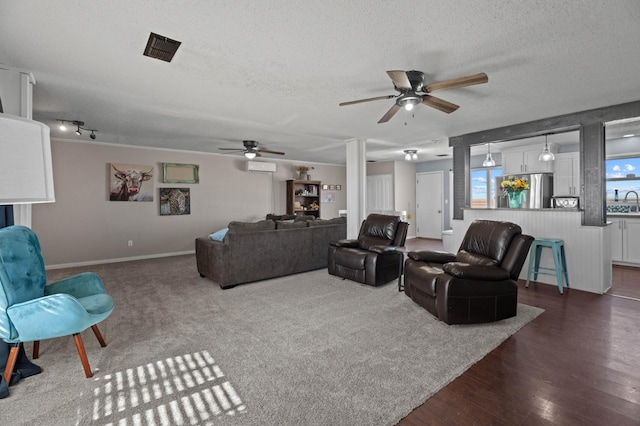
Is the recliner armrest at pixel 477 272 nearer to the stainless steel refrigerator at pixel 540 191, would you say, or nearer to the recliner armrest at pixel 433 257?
the recliner armrest at pixel 433 257

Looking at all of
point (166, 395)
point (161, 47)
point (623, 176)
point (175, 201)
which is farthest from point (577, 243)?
point (175, 201)

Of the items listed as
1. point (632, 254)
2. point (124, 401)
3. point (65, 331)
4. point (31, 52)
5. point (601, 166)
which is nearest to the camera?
point (124, 401)

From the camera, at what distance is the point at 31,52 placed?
2.51 m

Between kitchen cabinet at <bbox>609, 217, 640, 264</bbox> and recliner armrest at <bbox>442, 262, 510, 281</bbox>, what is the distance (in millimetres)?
4434

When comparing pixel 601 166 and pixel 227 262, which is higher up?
pixel 601 166

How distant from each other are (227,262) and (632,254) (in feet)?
23.6

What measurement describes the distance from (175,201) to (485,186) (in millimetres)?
7666

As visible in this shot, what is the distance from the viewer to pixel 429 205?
9258 millimetres

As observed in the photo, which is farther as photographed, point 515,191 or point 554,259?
point 515,191

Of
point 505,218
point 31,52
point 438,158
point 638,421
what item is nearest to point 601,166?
point 505,218

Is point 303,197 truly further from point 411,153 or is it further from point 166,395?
point 166,395

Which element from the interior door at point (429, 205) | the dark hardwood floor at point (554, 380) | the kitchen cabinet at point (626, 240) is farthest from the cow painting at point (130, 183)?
the kitchen cabinet at point (626, 240)

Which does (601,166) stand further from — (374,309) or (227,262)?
(227,262)

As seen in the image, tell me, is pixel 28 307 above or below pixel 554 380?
above
